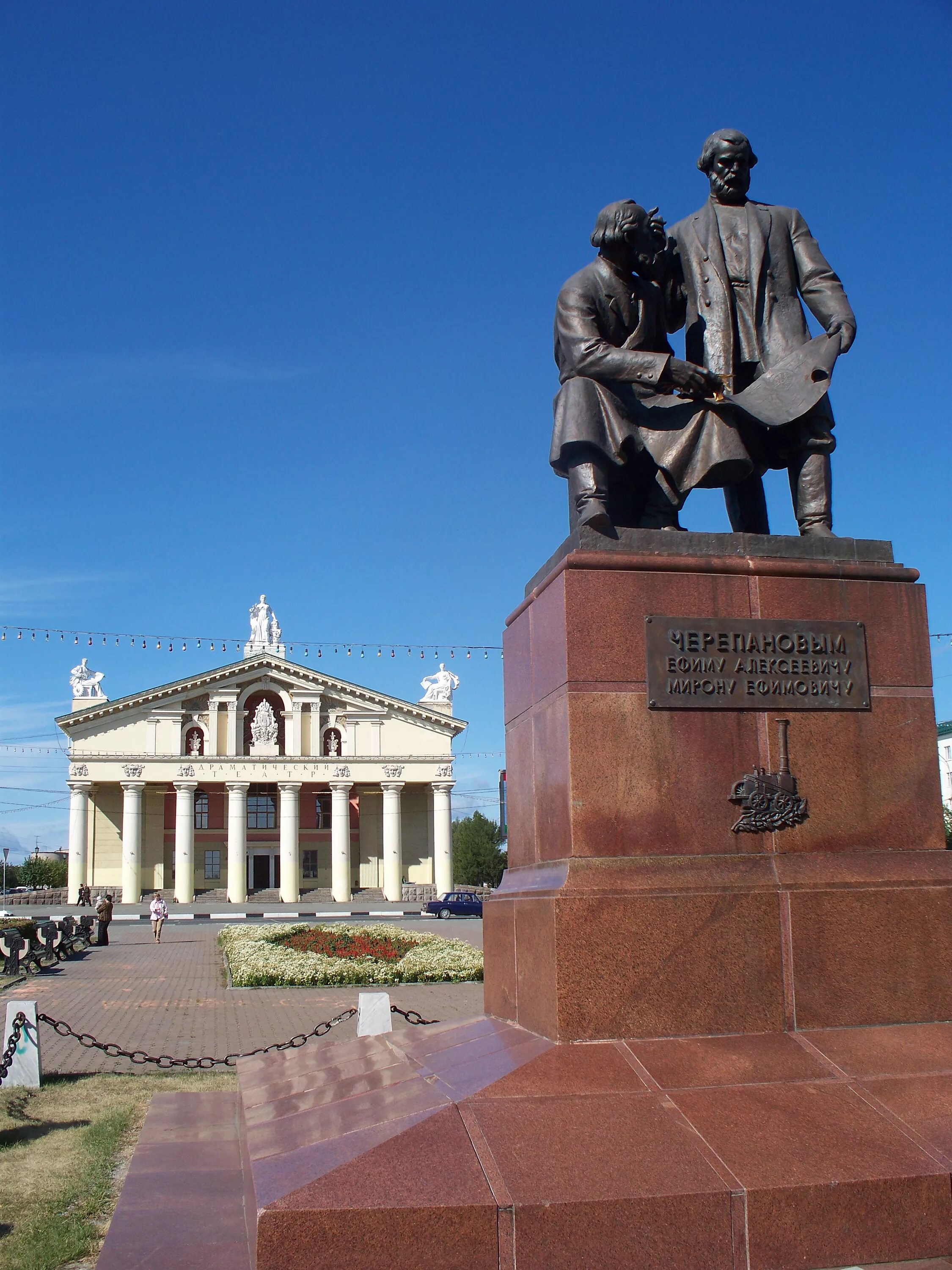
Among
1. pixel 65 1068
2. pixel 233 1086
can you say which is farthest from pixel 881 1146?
pixel 65 1068

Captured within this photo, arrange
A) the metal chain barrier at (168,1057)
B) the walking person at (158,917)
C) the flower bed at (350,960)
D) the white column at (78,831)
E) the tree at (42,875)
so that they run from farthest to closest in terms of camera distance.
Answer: the tree at (42,875) → the white column at (78,831) → the walking person at (158,917) → the flower bed at (350,960) → the metal chain barrier at (168,1057)

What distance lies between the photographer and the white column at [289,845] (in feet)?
189

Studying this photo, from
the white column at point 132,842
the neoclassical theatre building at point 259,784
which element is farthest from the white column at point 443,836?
the white column at point 132,842

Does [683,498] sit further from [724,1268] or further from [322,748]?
[322,748]

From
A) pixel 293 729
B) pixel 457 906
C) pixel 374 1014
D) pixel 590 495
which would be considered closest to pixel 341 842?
pixel 293 729

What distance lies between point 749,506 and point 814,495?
0.36 meters

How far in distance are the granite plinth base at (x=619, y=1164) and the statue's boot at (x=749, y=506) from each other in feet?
8.01

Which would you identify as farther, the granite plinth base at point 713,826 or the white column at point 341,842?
the white column at point 341,842

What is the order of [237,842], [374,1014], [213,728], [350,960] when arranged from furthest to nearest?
[213,728], [237,842], [350,960], [374,1014]

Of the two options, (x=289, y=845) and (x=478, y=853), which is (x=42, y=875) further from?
(x=478, y=853)

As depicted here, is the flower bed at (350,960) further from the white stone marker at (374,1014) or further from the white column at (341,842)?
the white column at (341,842)

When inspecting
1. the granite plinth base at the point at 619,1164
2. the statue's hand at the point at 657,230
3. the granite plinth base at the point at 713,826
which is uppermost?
the statue's hand at the point at 657,230

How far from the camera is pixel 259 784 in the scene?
60250 mm

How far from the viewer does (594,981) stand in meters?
4.08
